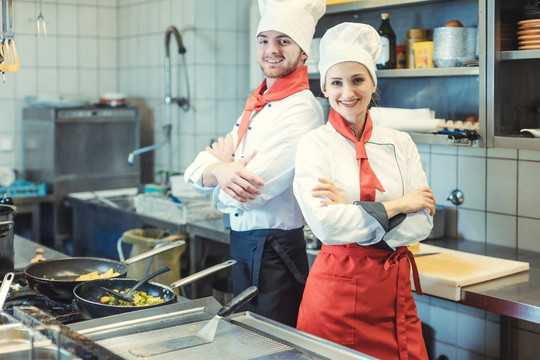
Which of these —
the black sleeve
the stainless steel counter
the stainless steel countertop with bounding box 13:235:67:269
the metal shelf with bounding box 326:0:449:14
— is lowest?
the stainless steel counter

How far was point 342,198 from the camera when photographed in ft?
6.76

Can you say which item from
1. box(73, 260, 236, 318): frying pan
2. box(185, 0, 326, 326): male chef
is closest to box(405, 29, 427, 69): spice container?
box(185, 0, 326, 326): male chef

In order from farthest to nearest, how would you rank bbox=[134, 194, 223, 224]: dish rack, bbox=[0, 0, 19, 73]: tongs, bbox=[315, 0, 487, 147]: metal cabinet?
bbox=[134, 194, 223, 224]: dish rack < bbox=[315, 0, 487, 147]: metal cabinet < bbox=[0, 0, 19, 73]: tongs

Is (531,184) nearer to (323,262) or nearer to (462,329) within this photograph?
(462,329)

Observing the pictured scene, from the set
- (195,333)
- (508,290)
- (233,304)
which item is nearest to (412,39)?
(508,290)

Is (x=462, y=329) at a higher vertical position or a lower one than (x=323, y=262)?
lower

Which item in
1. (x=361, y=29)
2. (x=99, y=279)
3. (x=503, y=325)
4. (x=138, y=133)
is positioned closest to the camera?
(x=99, y=279)

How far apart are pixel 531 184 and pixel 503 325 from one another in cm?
62

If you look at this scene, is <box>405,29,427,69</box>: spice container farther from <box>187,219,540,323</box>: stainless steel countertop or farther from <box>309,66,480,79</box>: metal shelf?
<box>187,219,540,323</box>: stainless steel countertop

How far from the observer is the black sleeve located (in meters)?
1.98

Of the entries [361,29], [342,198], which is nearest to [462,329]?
[342,198]

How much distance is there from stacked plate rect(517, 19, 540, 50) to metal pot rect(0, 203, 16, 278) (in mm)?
2034

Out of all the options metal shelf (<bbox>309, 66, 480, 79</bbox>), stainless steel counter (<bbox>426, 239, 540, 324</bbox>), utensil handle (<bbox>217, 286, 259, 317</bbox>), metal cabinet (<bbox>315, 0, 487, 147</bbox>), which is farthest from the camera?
metal cabinet (<bbox>315, 0, 487, 147</bbox>)

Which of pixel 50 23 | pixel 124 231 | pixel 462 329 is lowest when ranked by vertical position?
pixel 462 329
